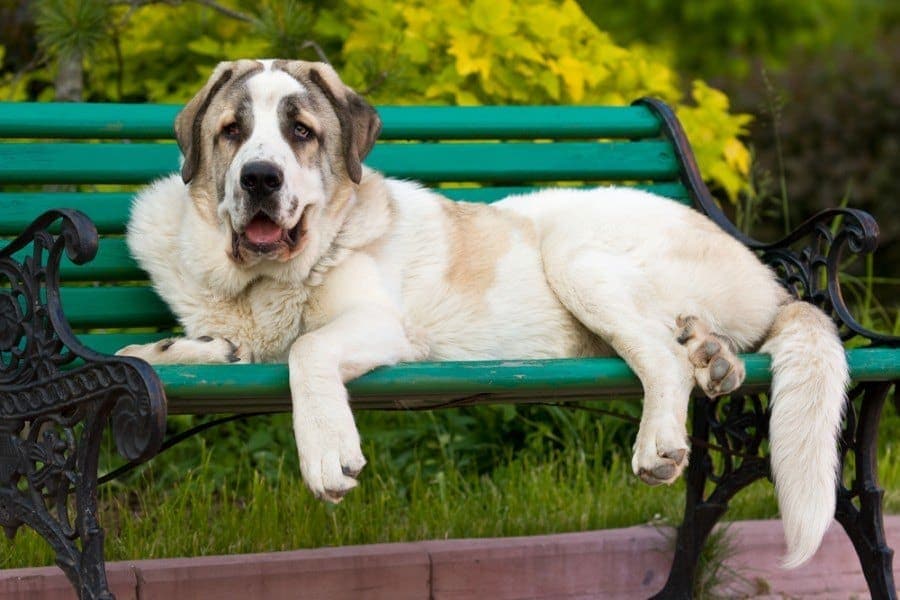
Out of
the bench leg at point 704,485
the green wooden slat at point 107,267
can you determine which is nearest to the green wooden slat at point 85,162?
the green wooden slat at point 107,267

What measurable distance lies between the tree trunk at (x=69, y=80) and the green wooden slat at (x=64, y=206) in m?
1.24

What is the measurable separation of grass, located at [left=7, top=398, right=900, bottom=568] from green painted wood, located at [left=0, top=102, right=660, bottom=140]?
1143 millimetres

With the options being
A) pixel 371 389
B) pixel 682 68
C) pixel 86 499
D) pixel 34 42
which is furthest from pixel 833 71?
pixel 86 499

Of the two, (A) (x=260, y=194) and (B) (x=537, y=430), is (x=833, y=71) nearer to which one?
(B) (x=537, y=430)

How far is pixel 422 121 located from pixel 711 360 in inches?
59.8

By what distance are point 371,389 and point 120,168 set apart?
1.45 metres

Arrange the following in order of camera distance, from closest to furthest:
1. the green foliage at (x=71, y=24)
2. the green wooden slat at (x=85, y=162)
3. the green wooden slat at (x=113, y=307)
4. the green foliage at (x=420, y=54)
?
the green wooden slat at (x=113, y=307) < the green wooden slat at (x=85, y=162) < the green foliage at (x=71, y=24) < the green foliage at (x=420, y=54)

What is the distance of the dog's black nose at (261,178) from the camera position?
3.54 m

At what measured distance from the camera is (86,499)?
3.02 meters

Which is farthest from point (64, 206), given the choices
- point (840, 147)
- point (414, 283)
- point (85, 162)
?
point (840, 147)

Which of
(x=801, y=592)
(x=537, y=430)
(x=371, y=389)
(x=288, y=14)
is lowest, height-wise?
(x=801, y=592)

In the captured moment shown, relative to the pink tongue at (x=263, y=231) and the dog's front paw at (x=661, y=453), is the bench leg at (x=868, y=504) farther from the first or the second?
the pink tongue at (x=263, y=231)

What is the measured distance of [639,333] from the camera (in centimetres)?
379

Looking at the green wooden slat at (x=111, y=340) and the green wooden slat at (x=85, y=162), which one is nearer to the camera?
the green wooden slat at (x=111, y=340)
